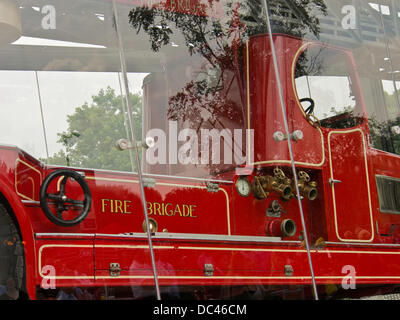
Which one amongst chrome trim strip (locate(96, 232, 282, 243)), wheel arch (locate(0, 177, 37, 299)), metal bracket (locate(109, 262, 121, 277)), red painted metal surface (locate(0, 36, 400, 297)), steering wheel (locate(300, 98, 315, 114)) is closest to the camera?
wheel arch (locate(0, 177, 37, 299))

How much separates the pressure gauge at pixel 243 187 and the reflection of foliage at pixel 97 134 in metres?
0.81

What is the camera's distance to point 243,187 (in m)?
3.69

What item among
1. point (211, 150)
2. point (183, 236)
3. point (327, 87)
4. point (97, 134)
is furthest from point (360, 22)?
point (97, 134)

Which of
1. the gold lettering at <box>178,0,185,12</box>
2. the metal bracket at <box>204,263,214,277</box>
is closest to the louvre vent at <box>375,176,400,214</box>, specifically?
the metal bracket at <box>204,263,214,277</box>

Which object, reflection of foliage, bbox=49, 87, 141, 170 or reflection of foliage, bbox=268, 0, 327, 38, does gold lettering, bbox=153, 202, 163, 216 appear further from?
reflection of foliage, bbox=268, 0, 327, 38

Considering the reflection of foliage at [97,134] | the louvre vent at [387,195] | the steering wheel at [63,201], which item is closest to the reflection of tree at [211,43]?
the reflection of foliage at [97,134]

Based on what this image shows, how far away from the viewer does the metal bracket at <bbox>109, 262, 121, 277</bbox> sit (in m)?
3.01

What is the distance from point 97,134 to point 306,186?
5.00 feet

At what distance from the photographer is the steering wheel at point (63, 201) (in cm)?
292

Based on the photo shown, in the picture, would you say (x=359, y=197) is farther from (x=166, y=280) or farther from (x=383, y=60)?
(x=166, y=280)

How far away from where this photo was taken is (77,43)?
10.4 ft

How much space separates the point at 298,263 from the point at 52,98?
1.76 metres

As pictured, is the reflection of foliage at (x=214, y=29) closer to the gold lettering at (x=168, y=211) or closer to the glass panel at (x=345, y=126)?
→ the glass panel at (x=345, y=126)

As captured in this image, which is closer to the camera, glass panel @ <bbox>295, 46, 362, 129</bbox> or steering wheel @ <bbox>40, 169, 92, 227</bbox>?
steering wheel @ <bbox>40, 169, 92, 227</bbox>
